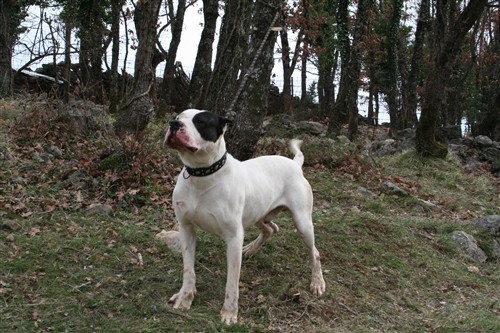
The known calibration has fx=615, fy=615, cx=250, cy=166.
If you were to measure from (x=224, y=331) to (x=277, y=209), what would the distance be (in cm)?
134

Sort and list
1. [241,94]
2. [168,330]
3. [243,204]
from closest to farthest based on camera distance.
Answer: [168,330], [243,204], [241,94]

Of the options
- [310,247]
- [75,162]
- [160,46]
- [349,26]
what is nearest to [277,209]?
[310,247]

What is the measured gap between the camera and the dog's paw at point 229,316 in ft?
14.5

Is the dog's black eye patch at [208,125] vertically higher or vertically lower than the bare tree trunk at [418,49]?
lower

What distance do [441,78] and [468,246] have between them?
585 cm

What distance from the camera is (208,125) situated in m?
4.19

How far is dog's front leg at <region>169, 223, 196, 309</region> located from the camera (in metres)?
4.60

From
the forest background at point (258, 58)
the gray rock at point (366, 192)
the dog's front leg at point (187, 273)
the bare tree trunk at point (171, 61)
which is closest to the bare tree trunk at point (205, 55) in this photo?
the forest background at point (258, 58)

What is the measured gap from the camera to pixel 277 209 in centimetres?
529

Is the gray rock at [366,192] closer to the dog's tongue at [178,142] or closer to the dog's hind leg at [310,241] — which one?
the dog's hind leg at [310,241]

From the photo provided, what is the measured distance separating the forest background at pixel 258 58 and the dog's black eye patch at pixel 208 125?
3.35 meters

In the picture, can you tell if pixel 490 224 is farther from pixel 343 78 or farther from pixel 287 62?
pixel 287 62

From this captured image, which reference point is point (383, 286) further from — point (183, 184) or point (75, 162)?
point (75, 162)

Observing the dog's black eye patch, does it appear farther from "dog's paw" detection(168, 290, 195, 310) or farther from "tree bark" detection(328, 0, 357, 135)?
"tree bark" detection(328, 0, 357, 135)
